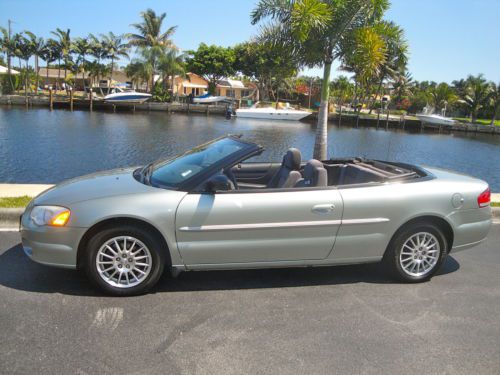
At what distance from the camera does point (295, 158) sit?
Result: 4.71 m

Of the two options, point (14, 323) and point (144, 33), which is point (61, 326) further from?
point (144, 33)

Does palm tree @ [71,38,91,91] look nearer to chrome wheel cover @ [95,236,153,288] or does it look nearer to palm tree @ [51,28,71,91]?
palm tree @ [51,28,71,91]

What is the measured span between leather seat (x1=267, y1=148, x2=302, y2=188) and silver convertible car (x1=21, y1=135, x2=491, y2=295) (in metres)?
0.03

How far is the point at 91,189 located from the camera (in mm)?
3881

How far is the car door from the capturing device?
3.70m

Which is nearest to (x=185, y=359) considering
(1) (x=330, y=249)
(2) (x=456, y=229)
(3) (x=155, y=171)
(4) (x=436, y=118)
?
(1) (x=330, y=249)

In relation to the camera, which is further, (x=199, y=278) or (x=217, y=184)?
(x=199, y=278)

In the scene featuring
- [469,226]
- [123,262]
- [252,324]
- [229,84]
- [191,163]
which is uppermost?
[229,84]

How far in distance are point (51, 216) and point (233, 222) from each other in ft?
5.08

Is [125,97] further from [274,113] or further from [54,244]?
[54,244]

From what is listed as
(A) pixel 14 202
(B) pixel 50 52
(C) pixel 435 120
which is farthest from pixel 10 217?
(B) pixel 50 52

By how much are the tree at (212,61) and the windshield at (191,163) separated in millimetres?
62904

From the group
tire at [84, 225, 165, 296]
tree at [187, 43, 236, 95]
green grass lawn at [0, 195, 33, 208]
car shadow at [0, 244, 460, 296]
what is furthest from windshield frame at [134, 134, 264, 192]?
tree at [187, 43, 236, 95]

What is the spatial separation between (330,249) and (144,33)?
63.5m
